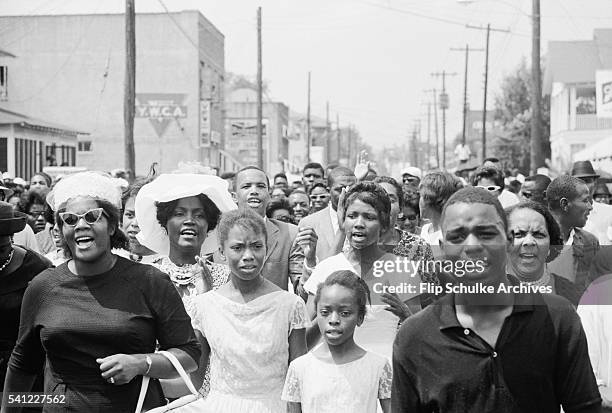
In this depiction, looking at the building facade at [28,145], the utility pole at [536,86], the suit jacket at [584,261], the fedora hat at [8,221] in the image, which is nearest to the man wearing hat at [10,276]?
the fedora hat at [8,221]

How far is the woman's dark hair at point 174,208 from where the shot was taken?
212 inches

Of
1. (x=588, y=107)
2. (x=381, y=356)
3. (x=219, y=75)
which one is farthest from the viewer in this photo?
(x=219, y=75)

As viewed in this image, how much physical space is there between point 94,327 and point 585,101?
46.4 meters

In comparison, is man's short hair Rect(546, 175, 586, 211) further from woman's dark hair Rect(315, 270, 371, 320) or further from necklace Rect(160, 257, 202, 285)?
necklace Rect(160, 257, 202, 285)

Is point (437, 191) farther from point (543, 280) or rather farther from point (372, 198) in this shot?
point (543, 280)

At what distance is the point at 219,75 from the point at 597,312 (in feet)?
176

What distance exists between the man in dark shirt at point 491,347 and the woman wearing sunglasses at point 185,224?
232 cm

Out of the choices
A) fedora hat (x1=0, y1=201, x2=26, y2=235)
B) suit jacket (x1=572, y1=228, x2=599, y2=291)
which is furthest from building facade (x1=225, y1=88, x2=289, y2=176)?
suit jacket (x1=572, y1=228, x2=599, y2=291)

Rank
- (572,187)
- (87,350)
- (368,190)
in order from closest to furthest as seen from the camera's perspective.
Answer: (87,350) < (368,190) < (572,187)

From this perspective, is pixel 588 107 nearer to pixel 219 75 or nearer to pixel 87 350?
pixel 219 75

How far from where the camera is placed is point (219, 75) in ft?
186

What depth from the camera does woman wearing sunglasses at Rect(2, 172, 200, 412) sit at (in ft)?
12.5

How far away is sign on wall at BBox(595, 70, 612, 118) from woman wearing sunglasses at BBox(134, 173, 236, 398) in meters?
30.0

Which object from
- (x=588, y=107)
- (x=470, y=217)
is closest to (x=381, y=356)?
(x=470, y=217)
